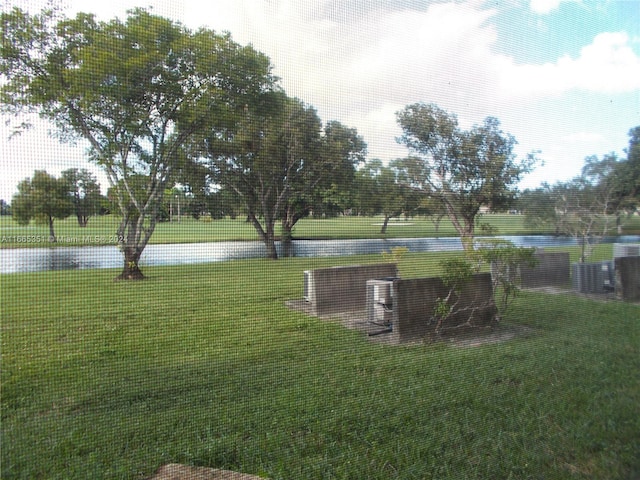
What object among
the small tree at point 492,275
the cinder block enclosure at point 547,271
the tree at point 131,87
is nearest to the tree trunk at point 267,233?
the tree at point 131,87

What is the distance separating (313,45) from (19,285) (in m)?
1.12

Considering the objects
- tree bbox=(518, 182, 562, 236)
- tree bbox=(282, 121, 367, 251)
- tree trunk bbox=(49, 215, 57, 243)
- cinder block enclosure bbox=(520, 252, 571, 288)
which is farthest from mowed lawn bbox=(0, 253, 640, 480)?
tree bbox=(518, 182, 562, 236)

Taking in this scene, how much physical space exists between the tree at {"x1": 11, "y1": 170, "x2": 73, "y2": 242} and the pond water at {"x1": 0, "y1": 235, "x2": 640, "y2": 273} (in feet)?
0.28

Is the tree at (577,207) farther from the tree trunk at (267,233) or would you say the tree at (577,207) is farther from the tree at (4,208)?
the tree at (4,208)

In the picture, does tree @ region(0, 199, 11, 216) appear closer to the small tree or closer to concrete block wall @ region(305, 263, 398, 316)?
concrete block wall @ region(305, 263, 398, 316)

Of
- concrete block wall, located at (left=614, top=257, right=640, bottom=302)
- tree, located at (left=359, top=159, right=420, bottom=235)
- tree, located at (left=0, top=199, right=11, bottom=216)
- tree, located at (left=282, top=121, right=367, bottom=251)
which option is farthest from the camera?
concrete block wall, located at (left=614, top=257, right=640, bottom=302)

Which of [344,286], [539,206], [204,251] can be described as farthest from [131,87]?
[539,206]

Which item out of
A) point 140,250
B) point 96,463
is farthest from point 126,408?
point 140,250

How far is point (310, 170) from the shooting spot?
1465mm

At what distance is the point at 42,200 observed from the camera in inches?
41.3

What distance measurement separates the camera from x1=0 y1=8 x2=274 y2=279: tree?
1038 millimetres

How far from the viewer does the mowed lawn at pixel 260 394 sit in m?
1.12

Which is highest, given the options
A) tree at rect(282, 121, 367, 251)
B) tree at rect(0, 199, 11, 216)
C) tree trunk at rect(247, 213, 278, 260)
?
tree at rect(282, 121, 367, 251)

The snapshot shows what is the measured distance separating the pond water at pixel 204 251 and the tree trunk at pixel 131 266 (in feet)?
0.06
